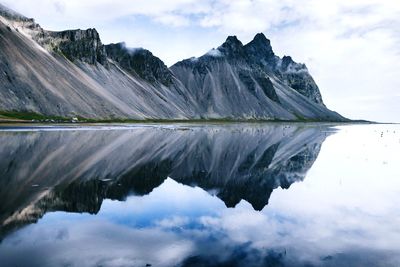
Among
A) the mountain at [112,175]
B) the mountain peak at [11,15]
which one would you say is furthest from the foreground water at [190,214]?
the mountain peak at [11,15]

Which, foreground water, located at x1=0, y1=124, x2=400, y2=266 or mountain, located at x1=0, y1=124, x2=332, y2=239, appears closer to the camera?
foreground water, located at x1=0, y1=124, x2=400, y2=266

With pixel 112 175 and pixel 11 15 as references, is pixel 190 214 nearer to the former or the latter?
pixel 112 175

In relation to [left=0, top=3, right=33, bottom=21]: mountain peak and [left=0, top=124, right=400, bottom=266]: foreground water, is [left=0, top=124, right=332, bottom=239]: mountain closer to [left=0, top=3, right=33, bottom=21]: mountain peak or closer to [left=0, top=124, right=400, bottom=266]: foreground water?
[left=0, top=124, right=400, bottom=266]: foreground water

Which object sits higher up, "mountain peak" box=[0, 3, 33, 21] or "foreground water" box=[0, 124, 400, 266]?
"mountain peak" box=[0, 3, 33, 21]

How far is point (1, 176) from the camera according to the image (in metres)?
27.3

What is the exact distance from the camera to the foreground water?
46.5 ft

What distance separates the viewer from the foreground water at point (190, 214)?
46.5ft

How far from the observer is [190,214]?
2069 centimetres

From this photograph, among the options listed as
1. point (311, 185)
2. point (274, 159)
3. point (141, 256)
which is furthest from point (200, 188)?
point (274, 159)

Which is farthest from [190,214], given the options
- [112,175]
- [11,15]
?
[11,15]

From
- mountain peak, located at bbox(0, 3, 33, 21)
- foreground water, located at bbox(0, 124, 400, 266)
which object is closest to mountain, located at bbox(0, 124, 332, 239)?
foreground water, located at bbox(0, 124, 400, 266)

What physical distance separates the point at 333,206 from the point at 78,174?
16.8 m

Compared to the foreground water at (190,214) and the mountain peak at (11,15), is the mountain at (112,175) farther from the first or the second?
the mountain peak at (11,15)

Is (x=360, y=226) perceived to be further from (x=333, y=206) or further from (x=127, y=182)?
(x=127, y=182)
